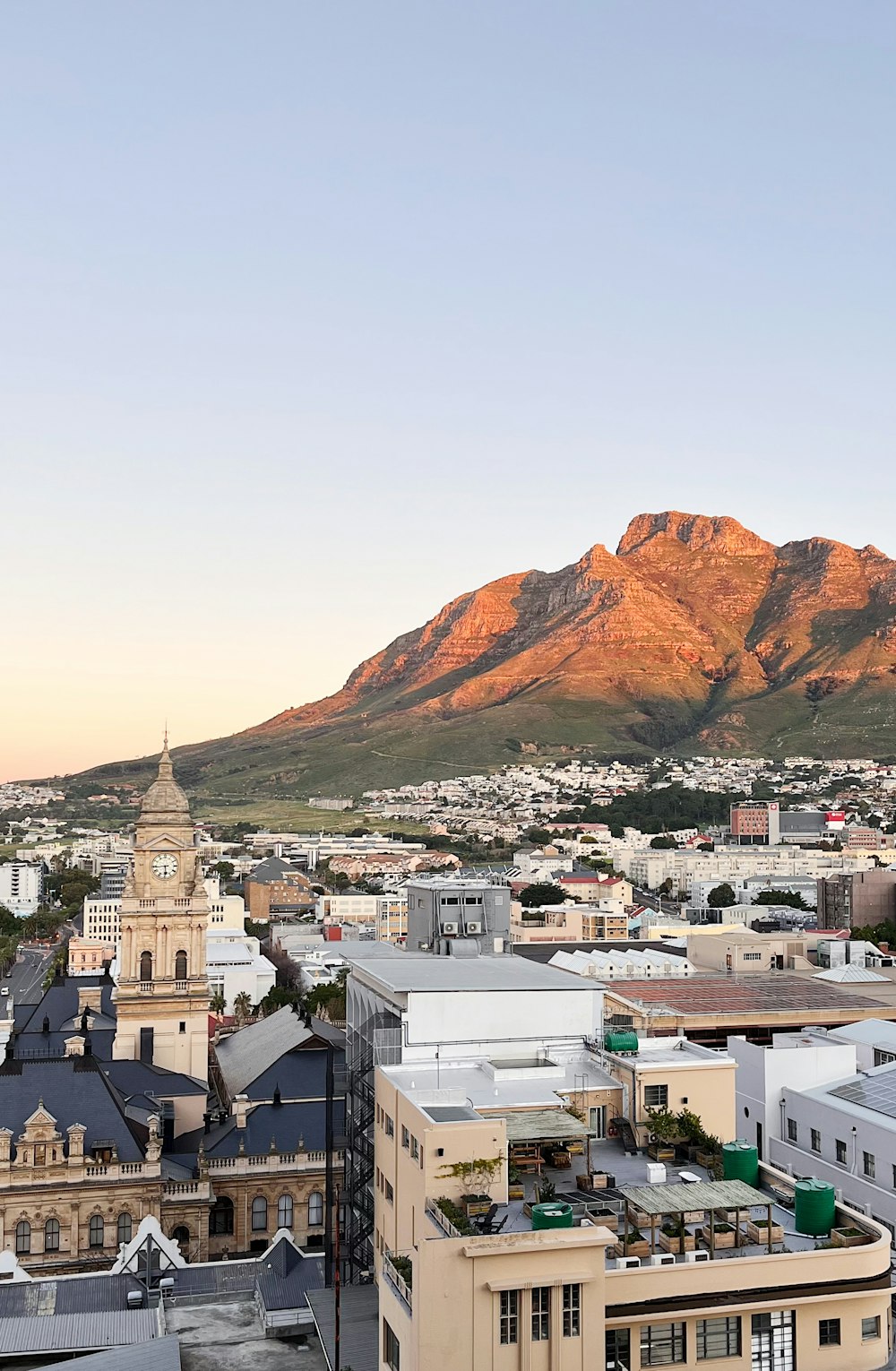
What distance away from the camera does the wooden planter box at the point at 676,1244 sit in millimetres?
25203

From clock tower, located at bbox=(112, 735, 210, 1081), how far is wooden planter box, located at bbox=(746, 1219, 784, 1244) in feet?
105

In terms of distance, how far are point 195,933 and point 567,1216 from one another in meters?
33.9

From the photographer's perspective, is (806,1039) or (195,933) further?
(195,933)

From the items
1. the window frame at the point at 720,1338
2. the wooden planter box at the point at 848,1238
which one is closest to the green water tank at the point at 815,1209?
the wooden planter box at the point at 848,1238

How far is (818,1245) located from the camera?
25734 mm

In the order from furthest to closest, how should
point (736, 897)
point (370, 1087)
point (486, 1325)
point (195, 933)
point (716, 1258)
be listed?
point (736, 897), point (195, 933), point (370, 1087), point (716, 1258), point (486, 1325)

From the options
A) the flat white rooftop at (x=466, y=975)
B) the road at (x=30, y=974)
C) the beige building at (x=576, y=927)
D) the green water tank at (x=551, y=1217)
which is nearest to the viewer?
the green water tank at (x=551, y=1217)

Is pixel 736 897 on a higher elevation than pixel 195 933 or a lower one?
lower

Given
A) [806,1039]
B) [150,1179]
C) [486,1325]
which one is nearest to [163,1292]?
[150,1179]

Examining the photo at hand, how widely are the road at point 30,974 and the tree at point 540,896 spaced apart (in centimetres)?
5536

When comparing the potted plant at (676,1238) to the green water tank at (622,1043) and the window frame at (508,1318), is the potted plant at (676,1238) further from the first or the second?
the green water tank at (622,1043)

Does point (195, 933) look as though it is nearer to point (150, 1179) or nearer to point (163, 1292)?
point (150, 1179)

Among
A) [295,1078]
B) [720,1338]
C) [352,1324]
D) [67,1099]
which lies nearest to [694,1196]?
[720,1338]

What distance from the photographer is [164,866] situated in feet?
181
